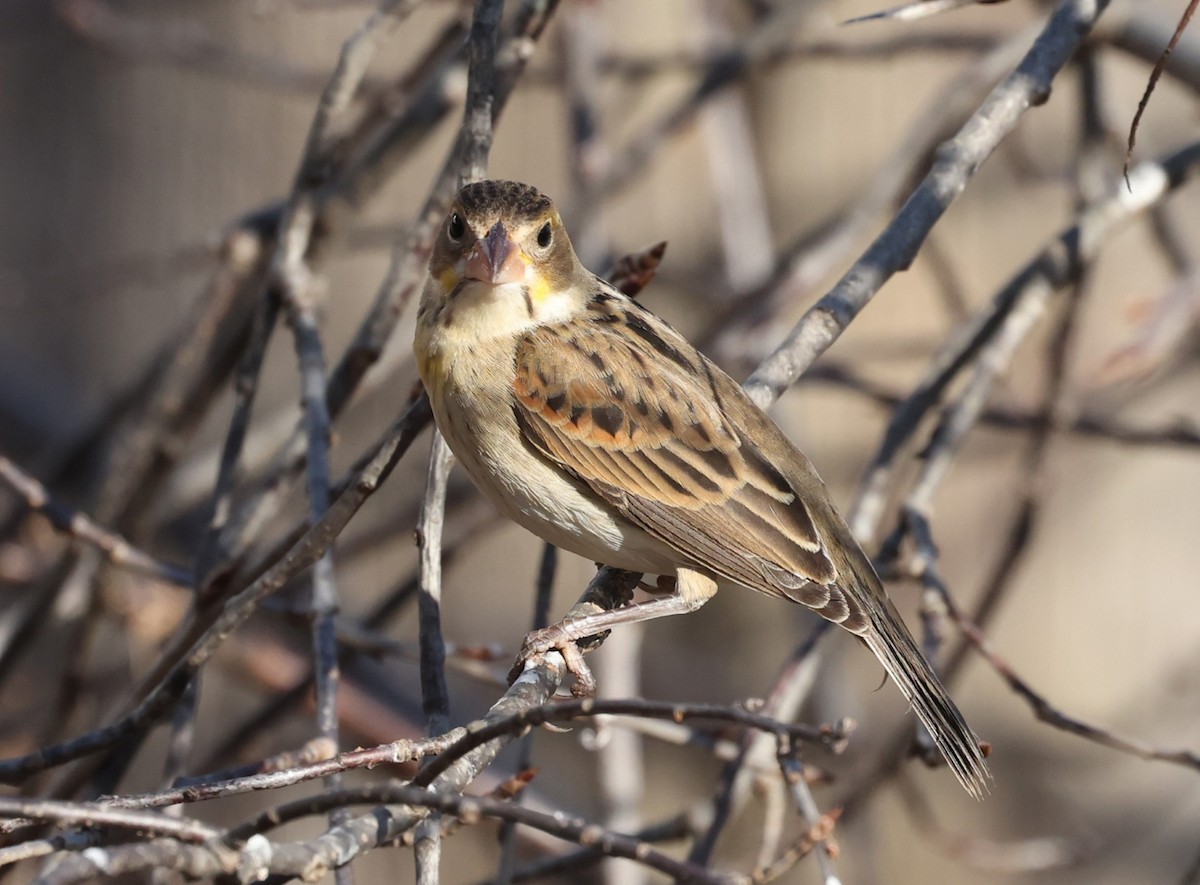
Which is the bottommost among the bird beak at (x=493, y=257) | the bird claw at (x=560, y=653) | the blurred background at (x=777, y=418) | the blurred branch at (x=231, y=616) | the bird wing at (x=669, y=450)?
the blurred branch at (x=231, y=616)

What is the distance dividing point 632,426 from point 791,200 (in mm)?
3451

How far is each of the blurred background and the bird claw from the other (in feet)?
7.61

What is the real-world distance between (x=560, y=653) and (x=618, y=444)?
0.82 metres

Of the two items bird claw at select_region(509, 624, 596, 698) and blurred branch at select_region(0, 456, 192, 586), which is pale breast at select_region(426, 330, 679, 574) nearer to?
bird claw at select_region(509, 624, 596, 698)

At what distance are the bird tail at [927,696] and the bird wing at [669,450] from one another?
0.74 ft

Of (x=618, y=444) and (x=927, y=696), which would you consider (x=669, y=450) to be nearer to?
(x=618, y=444)

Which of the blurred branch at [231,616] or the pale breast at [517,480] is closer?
the blurred branch at [231,616]

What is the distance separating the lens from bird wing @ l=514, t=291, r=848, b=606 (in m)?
3.75

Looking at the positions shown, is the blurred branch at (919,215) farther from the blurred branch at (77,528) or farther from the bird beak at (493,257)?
the blurred branch at (77,528)

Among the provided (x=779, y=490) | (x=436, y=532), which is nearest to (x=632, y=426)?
(x=779, y=490)

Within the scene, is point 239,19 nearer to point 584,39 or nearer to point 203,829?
point 584,39

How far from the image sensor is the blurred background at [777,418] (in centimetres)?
596

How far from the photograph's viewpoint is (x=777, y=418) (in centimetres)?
598

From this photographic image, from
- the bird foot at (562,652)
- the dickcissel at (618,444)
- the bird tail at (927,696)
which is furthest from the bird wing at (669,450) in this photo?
the bird foot at (562,652)
